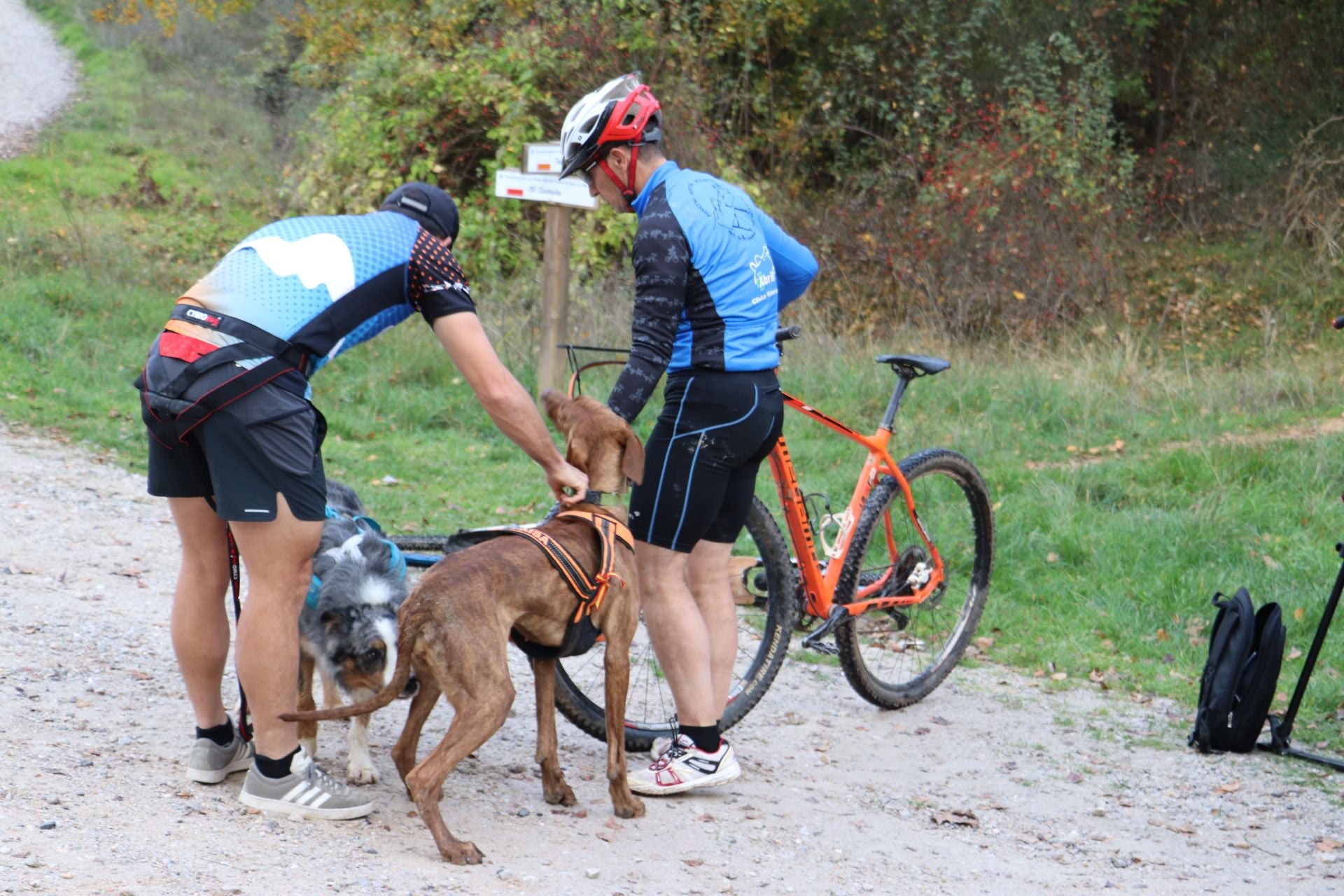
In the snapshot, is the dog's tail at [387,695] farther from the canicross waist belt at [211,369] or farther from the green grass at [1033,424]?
the green grass at [1033,424]

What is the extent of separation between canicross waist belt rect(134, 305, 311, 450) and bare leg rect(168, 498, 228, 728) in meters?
0.36

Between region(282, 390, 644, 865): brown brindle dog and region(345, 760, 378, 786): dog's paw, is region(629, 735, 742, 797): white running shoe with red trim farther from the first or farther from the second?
region(345, 760, 378, 786): dog's paw

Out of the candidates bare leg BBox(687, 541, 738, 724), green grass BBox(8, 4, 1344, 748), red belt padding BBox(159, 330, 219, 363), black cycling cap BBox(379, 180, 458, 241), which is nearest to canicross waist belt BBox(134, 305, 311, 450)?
red belt padding BBox(159, 330, 219, 363)

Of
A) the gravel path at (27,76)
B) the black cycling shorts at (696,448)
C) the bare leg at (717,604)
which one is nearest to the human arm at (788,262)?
the black cycling shorts at (696,448)

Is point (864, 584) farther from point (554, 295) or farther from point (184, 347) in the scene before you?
point (554, 295)

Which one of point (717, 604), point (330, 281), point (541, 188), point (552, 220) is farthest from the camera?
point (552, 220)

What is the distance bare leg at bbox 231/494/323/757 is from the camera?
11.5ft

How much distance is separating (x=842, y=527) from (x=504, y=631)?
5.85 feet

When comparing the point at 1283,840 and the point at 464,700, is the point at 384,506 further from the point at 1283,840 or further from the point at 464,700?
the point at 1283,840

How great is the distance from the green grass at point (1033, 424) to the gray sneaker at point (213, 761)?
2879 millimetres

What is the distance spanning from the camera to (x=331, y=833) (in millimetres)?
3660

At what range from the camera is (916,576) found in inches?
210

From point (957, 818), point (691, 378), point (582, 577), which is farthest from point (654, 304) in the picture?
point (957, 818)

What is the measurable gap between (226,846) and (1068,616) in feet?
14.5
